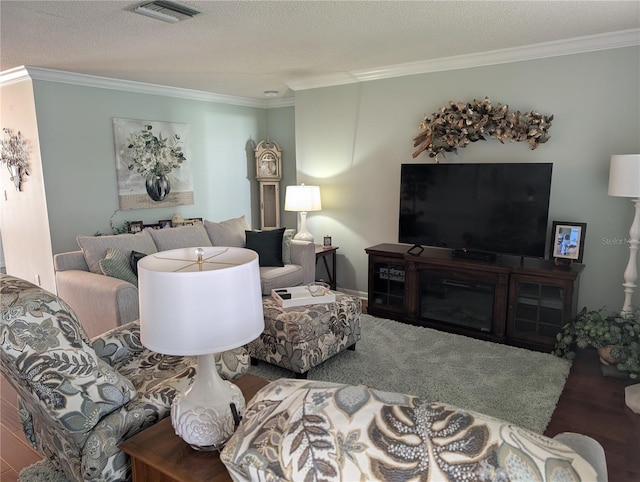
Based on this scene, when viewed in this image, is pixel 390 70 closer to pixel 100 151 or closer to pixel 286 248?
pixel 286 248

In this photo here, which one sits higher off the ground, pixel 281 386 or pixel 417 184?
pixel 417 184

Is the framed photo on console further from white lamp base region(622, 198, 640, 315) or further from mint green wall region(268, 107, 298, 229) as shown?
mint green wall region(268, 107, 298, 229)

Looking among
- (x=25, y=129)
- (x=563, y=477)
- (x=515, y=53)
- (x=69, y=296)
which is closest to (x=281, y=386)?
(x=563, y=477)

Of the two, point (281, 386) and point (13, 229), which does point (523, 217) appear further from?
point (13, 229)

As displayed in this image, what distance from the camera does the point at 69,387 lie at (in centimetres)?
137

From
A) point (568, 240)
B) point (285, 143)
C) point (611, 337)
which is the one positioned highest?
point (285, 143)

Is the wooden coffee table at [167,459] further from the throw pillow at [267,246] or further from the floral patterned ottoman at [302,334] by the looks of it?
the throw pillow at [267,246]

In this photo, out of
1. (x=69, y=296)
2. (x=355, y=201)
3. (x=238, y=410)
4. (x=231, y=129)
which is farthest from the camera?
(x=231, y=129)

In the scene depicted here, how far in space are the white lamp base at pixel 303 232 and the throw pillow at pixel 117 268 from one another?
189 cm

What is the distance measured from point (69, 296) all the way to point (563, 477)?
356 centimetres

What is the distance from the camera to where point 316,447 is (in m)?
0.82

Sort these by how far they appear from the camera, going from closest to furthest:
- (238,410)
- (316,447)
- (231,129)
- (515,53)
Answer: (316,447) < (238,410) < (515,53) < (231,129)

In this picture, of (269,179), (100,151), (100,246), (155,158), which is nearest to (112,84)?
(100,151)

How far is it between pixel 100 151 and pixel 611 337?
479cm
